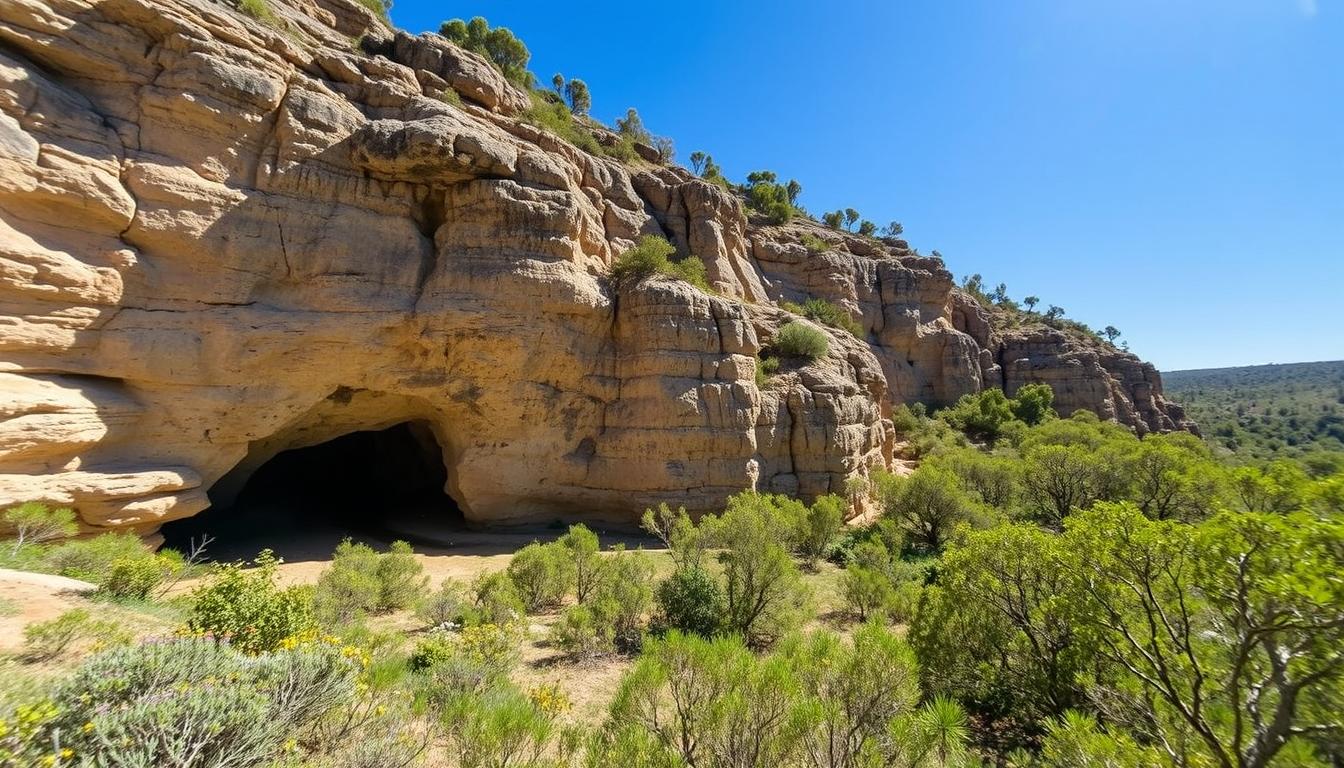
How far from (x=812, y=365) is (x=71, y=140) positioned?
76.1ft

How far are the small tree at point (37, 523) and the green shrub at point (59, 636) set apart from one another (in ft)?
23.2

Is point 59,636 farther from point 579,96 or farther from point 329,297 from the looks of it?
point 579,96

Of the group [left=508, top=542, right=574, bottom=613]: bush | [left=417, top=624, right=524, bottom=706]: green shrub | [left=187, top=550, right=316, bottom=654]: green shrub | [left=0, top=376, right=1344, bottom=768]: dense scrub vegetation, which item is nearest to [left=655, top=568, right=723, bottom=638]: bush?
[left=0, top=376, right=1344, bottom=768]: dense scrub vegetation

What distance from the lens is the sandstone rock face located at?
10844 mm

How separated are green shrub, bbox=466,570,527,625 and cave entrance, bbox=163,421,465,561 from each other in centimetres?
775

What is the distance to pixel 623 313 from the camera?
1817 cm

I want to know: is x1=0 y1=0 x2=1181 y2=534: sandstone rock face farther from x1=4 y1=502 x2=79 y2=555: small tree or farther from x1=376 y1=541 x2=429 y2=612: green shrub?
x1=376 y1=541 x2=429 y2=612: green shrub

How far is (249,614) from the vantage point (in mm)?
5219

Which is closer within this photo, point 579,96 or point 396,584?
point 396,584

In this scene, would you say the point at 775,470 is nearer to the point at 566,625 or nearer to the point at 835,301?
the point at 566,625

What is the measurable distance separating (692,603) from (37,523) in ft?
43.1

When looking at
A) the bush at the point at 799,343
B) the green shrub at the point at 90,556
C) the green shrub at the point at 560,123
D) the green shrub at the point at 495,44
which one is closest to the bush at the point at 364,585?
the green shrub at the point at 90,556

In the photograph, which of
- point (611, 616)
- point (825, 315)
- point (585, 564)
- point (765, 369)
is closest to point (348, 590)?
point (585, 564)

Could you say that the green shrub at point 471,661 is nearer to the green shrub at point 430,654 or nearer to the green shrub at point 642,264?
the green shrub at point 430,654
